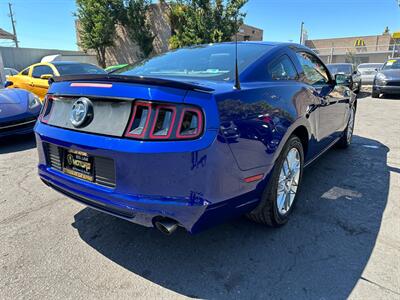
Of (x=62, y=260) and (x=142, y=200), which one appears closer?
(x=142, y=200)

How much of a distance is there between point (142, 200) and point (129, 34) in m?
25.4

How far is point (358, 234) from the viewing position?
250 centimetres

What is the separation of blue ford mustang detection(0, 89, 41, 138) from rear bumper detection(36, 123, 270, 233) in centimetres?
399

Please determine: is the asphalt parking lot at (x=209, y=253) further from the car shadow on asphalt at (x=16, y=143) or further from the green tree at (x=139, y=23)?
the green tree at (x=139, y=23)

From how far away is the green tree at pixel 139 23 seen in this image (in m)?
23.4

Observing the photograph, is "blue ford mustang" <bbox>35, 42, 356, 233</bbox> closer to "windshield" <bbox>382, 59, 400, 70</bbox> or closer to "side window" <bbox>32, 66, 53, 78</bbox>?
"side window" <bbox>32, 66, 53, 78</bbox>

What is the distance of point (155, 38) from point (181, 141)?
24517mm

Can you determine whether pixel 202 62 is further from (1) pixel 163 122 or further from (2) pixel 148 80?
(1) pixel 163 122

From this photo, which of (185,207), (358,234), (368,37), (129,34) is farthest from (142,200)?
(368,37)

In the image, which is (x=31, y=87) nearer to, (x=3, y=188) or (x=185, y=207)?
(x=3, y=188)

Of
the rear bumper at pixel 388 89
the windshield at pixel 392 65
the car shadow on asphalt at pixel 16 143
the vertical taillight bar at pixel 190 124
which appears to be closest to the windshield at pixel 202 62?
the vertical taillight bar at pixel 190 124

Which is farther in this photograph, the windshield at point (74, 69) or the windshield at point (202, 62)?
the windshield at point (74, 69)

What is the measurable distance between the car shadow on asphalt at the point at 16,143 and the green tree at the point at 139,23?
1969 centimetres

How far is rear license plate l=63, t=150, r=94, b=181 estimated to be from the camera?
2.02 m
